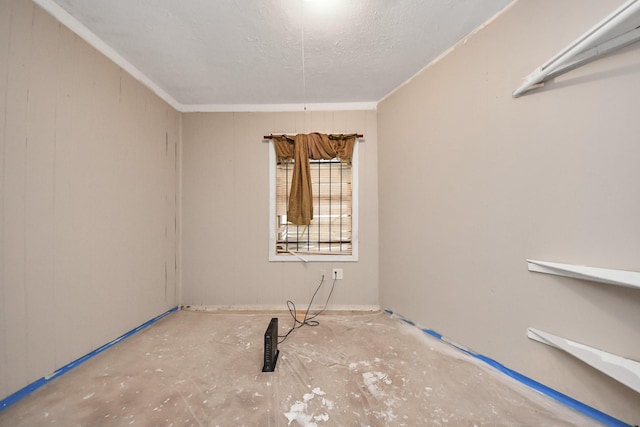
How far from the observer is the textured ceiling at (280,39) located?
127 centimetres

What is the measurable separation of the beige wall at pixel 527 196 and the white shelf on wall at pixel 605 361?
0.13 ft

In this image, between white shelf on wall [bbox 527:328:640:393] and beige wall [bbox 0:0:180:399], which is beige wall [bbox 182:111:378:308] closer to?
beige wall [bbox 0:0:180:399]

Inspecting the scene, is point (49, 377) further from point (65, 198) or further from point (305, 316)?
point (305, 316)

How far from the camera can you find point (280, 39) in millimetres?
1497

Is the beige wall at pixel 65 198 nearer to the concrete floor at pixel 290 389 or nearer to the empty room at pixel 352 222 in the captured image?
the empty room at pixel 352 222

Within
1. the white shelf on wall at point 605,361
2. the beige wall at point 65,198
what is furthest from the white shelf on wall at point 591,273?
the beige wall at point 65,198

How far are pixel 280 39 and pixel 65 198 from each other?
5.56ft

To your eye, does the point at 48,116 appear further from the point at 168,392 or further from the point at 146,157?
the point at 168,392

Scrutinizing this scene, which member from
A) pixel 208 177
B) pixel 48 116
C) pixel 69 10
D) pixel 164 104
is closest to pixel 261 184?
pixel 208 177

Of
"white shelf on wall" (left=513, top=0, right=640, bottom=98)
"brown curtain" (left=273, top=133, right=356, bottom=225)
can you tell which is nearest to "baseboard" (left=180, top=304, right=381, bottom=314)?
"brown curtain" (left=273, top=133, right=356, bottom=225)

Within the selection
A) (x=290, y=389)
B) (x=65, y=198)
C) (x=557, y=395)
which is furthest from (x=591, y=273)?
(x=65, y=198)

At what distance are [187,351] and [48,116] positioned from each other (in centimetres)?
166

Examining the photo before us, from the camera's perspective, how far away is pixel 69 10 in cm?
128

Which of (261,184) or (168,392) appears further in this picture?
(261,184)
